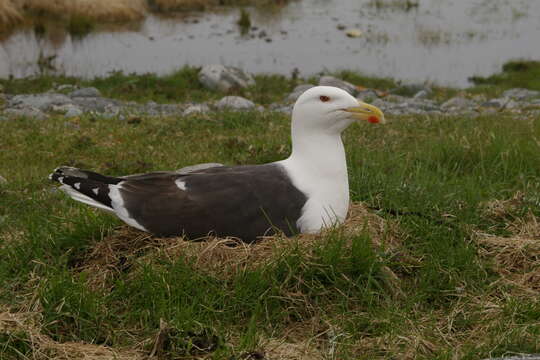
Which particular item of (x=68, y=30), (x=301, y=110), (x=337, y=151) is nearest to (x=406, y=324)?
(x=337, y=151)

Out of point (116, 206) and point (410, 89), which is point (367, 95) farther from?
point (116, 206)

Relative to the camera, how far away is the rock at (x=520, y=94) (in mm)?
15087

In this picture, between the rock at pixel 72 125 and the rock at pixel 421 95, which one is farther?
the rock at pixel 421 95

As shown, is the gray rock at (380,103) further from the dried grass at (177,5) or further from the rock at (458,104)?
the dried grass at (177,5)

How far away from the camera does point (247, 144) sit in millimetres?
7688

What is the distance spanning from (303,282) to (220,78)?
34.3 feet

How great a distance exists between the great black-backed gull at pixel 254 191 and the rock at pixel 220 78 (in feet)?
31.2

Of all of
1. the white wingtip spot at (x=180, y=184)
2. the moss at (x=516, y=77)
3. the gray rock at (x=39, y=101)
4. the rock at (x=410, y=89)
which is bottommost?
the moss at (x=516, y=77)

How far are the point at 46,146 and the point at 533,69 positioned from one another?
1506 centimetres

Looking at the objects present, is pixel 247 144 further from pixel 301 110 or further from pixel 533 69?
pixel 533 69

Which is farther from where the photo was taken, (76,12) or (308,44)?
(76,12)

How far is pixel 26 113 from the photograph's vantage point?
10.3 meters

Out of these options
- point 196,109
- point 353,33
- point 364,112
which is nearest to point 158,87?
point 196,109

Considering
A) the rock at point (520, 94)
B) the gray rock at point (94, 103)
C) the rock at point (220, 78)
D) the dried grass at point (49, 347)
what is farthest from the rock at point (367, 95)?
the dried grass at point (49, 347)
